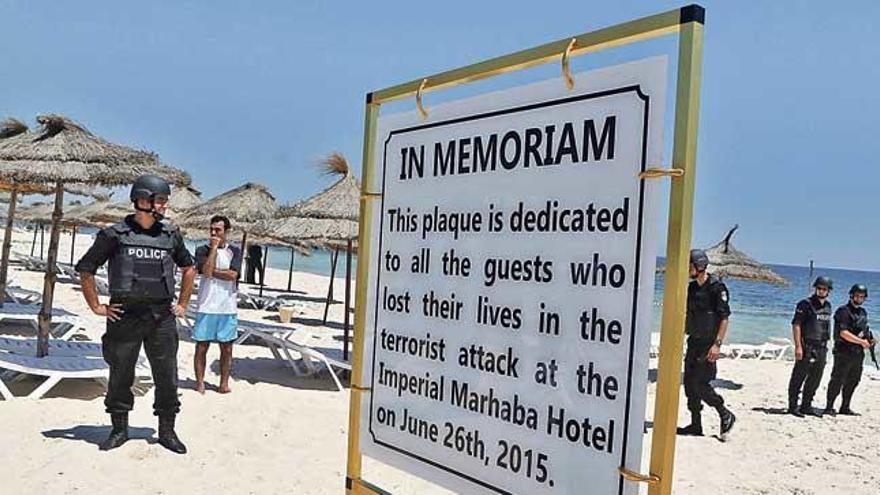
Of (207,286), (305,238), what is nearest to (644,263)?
(207,286)

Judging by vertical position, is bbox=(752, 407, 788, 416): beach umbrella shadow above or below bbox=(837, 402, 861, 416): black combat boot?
below

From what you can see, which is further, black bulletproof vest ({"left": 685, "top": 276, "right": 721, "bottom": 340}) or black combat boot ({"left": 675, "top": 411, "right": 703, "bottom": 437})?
Result: black combat boot ({"left": 675, "top": 411, "right": 703, "bottom": 437})

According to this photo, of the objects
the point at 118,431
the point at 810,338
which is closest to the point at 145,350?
the point at 118,431

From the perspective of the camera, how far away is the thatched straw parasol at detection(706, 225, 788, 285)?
42.4 feet

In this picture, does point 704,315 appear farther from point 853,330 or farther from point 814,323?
point 853,330

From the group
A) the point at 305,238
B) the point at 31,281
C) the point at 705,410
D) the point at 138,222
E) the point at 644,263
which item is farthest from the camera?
the point at 31,281

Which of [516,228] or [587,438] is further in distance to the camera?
[516,228]

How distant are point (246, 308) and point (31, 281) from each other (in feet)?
24.3

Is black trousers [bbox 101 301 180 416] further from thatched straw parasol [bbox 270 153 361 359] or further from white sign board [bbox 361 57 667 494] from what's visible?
thatched straw parasol [bbox 270 153 361 359]

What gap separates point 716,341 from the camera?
7.35 m

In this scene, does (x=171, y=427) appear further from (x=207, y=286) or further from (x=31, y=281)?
(x=31, y=281)

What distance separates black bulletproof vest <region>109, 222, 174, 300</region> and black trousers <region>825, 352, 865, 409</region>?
7.87 metres

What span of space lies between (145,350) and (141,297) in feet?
1.55

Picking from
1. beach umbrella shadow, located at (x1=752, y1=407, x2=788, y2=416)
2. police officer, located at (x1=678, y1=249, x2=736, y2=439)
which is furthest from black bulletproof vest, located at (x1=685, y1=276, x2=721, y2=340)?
beach umbrella shadow, located at (x1=752, y1=407, x2=788, y2=416)
